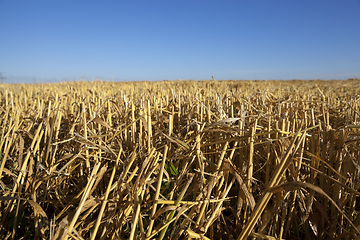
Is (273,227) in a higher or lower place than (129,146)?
lower

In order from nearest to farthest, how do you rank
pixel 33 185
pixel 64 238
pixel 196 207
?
pixel 64 238, pixel 196 207, pixel 33 185

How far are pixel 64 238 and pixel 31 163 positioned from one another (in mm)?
546

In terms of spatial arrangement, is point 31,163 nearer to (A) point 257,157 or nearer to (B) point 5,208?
(B) point 5,208

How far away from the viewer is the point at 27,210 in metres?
1.09

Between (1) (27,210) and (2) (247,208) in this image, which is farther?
(1) (27,210)

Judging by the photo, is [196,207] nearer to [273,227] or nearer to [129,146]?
[273,227]

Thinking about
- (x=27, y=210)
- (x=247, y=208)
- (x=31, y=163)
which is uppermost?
(x=31, y=163)

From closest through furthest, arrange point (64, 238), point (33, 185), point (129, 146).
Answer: point (64, 238)
point (33, 185)
point (129, 146)

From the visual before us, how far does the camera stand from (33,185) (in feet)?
3.00

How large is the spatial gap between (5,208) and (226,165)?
3.11 ft

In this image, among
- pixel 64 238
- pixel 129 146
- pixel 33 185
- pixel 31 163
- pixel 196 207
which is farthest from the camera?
pixel 129 146

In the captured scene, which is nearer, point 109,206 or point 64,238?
point 64,238

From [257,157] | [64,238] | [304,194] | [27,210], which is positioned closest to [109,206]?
[64,238]

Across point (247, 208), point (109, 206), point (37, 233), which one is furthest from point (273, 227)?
point (37, 233)
